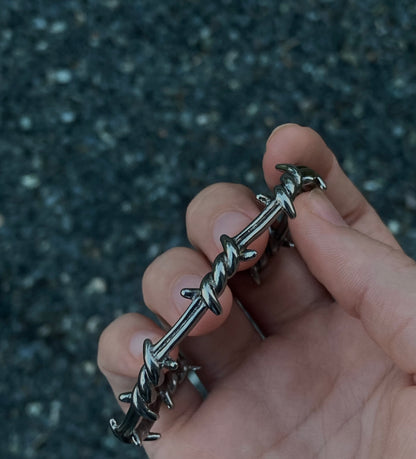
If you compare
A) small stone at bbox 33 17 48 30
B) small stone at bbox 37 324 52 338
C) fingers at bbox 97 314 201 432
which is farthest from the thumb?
small stone at bbox 33 17 48 30

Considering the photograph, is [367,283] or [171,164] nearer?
[367,283]

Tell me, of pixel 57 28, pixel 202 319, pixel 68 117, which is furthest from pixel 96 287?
pixel 57 28

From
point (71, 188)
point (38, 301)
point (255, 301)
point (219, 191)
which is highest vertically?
point (219, 191)

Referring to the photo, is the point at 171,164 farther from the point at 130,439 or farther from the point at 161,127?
the point at 130,439

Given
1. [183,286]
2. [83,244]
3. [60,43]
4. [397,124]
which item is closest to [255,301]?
[183,286]

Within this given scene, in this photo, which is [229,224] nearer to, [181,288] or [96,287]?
[181,288]

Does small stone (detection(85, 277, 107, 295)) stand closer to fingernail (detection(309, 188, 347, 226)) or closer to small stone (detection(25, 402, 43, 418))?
small stone (detection(25, 402, 43, 418))

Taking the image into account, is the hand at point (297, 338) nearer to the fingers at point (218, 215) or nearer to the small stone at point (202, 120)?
the fingers at point (218, 215)
